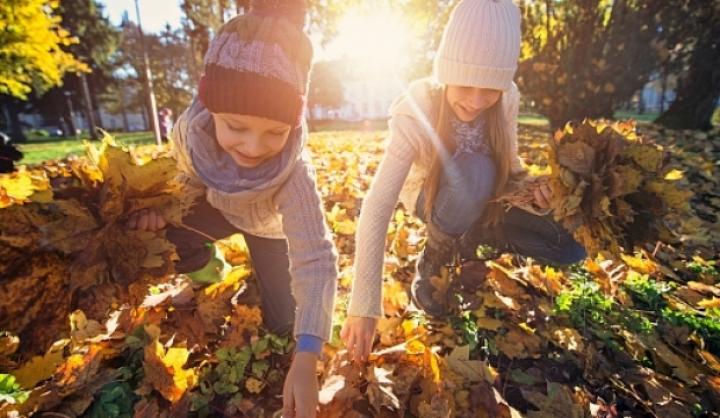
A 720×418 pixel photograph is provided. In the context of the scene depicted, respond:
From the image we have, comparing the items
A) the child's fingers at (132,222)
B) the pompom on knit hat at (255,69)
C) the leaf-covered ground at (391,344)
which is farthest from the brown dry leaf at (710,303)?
the child's fingers at (132,222)

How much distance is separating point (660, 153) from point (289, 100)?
4.72ft

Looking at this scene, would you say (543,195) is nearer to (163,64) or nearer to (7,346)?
(7,346)

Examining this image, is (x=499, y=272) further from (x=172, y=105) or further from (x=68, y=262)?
(x=172, y=105)

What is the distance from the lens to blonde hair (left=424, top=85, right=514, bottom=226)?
197cm

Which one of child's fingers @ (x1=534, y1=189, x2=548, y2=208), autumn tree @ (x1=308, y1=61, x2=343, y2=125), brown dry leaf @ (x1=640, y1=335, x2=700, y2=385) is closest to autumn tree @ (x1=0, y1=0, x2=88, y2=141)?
child's fingers @ (x1=534, y1=189, x2=548, y2=208)

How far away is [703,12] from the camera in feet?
25.3

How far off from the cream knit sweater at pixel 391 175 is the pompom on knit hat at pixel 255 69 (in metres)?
0.50

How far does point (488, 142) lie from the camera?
2105mm

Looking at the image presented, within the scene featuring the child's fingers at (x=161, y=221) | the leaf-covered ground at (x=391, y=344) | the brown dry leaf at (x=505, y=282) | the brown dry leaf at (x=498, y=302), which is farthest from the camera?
the brown dry leaf at (x=505, y=282)

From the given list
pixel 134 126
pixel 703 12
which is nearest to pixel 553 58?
pixel 703 12

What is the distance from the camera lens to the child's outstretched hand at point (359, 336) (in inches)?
59.1

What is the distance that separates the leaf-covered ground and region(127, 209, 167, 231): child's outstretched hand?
4cm

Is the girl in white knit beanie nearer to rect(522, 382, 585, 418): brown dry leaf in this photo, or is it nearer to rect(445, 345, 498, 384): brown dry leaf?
rect(445, 345, 498, 384): brown dry leaf

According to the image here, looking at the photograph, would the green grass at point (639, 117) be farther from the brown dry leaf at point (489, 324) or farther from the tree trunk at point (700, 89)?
the brown dry leaf at point (489, 324)
